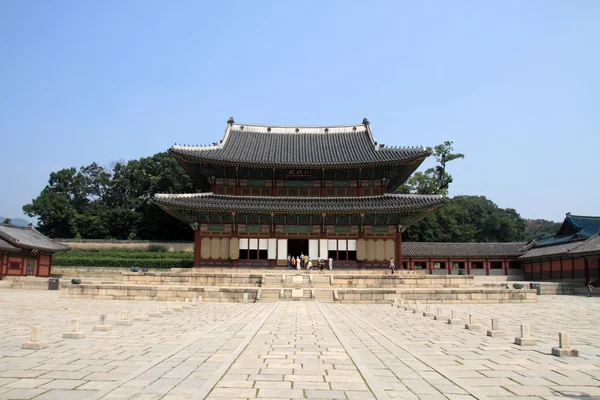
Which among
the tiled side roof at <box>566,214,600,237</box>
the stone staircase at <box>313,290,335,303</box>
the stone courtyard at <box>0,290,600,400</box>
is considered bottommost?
the stone staircase at <box>313,290,335,303</box>

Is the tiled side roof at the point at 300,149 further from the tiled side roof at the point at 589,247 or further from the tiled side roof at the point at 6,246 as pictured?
the tiled side roof at the point at 6,246

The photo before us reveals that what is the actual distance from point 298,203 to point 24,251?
26509 mm

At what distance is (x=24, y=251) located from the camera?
137 feet

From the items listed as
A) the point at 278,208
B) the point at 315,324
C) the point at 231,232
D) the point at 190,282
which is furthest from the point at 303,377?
the point at 231,232

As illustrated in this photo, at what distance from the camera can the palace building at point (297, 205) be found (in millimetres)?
34938

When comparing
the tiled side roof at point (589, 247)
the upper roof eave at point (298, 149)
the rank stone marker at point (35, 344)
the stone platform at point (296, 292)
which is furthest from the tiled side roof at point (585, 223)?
the rank stone marker at point (35, 344)

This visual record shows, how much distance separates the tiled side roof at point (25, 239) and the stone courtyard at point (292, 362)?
3068 centimetres

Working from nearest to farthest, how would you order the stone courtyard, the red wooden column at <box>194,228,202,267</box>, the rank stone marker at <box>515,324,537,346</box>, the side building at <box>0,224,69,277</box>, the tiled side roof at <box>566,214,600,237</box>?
the stone courtyard
the rank stone marker at <box>515,324,537,346</box>
the red wooden column at <box>194,228,202,267</box>
the side building at <box>0,224,69,277</box>
the tiled side roof at <box>566,214,600,237</box>

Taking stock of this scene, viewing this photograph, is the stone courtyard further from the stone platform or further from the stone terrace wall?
the stone terrace wall

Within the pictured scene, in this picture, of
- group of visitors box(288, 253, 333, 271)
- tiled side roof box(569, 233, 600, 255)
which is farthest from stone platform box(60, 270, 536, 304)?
tiled side roof box(569, 233, 600, 255)

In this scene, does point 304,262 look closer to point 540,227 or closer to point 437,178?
point 437,178

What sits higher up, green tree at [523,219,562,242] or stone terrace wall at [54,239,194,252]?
green tree at [523,219,562,242]

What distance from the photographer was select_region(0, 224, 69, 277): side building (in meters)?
39.7

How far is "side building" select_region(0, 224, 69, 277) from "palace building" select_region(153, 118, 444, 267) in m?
15.8
